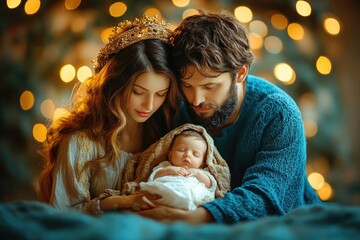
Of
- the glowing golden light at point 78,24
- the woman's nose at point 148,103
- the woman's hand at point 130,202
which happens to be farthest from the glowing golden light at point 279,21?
the woman's hand at point 130,202

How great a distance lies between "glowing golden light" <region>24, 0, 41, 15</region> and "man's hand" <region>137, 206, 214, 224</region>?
2.09 meters

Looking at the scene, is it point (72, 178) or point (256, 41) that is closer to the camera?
point (72, 178)

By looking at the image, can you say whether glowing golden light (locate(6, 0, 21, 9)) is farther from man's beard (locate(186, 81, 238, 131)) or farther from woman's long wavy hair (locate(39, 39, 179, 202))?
man's beard (locate(186, 81, 238, 131))

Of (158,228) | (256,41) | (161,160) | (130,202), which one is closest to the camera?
(158,228)

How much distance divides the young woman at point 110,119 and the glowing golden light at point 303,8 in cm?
152

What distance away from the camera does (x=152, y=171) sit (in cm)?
207

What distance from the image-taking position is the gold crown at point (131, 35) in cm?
211

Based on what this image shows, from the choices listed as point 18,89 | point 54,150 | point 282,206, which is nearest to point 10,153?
point 18,89

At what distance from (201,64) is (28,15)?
1.83 m

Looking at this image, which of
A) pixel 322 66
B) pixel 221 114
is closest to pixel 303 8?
pixel 322 66

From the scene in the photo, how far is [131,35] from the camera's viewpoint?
6.96 ft

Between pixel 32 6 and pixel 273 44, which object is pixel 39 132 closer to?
pixel 32 6

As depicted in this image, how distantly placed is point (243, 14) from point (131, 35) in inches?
59.9

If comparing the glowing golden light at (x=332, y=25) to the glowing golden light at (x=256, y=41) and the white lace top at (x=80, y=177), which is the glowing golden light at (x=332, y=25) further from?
the white lace top at (x=80, y=177)
